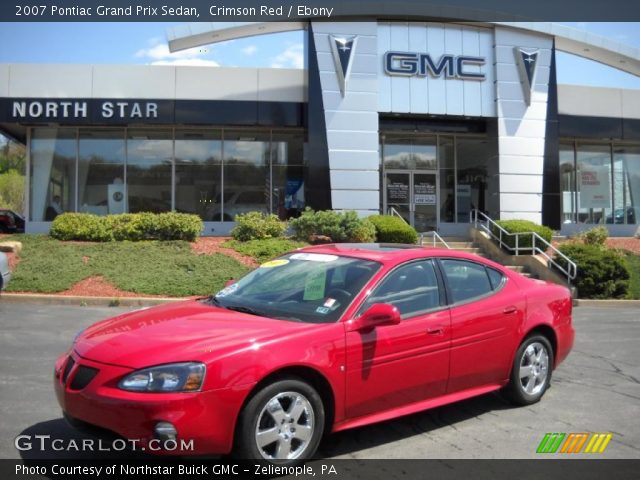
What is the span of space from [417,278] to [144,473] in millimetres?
2487

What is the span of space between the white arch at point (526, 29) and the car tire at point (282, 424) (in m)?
17.1

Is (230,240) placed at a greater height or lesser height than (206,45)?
lesser

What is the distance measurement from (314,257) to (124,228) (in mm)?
12677

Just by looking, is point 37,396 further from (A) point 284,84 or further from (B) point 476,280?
(A) point 284,84

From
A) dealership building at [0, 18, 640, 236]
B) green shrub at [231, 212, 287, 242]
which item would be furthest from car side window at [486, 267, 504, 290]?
dealership building at [0, 18, 640, 236]

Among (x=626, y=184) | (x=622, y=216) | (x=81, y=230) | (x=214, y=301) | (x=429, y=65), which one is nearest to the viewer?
(x=214, y=301)

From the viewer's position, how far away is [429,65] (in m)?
19.4

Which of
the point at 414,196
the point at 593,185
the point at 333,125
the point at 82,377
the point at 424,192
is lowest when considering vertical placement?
the point at 82,377

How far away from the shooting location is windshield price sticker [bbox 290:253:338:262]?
496 centimetres

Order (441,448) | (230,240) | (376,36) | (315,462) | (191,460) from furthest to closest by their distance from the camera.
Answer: (376,36) < (230,240) < (441,448) < (315,462) < (191,460)

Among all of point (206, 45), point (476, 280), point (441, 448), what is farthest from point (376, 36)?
point (441, 448)

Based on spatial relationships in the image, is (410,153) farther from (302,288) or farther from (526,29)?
(302,288)

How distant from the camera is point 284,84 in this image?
64.5 feet

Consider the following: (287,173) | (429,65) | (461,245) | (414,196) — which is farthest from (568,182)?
(287,173)
